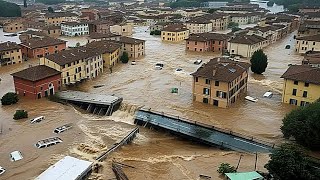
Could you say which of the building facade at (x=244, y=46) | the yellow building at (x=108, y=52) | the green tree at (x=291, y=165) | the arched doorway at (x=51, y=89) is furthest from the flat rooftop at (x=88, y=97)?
the building facade at (x=244, y=46)

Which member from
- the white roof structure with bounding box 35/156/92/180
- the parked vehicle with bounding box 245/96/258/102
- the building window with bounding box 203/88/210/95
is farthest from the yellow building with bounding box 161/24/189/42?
the white roof structure with bounding box 35/156/92/180

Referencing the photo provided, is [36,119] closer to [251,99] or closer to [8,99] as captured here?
[8,99]

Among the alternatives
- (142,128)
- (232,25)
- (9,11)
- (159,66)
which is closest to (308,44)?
(159,66)

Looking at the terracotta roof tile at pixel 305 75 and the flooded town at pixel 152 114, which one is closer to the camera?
the flooded town at pixel 152 114

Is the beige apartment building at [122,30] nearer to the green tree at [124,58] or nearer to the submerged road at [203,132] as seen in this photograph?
the green tree at [124,58]

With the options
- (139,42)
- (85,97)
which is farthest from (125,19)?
(85,97)

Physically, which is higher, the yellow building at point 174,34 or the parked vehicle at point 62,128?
the yellow building at point 174,34
